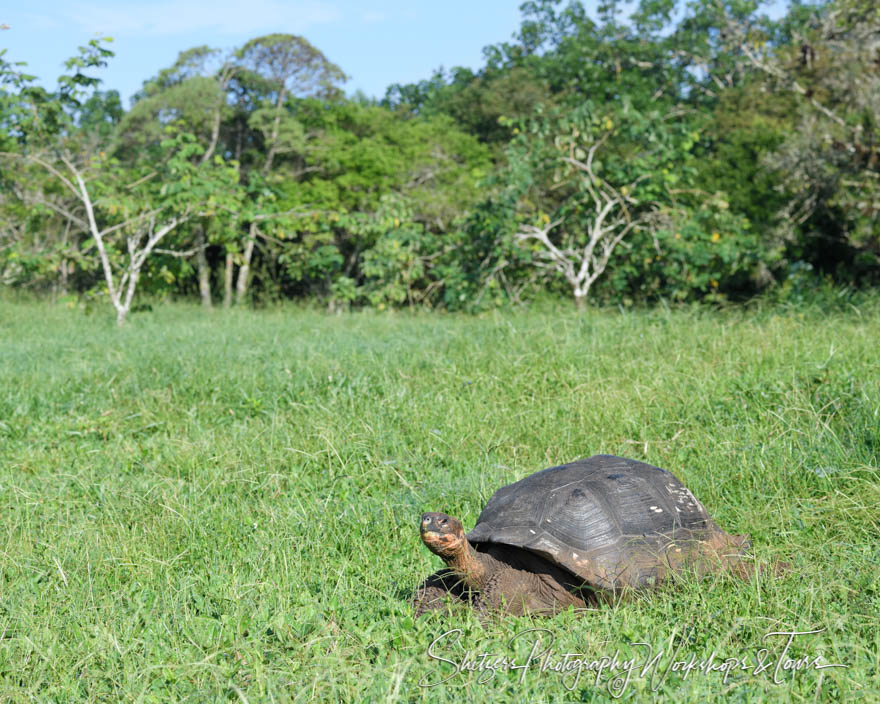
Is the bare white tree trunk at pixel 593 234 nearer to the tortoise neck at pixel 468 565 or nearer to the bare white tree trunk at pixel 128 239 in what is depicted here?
the bare white tree trunk at pixel 128 239

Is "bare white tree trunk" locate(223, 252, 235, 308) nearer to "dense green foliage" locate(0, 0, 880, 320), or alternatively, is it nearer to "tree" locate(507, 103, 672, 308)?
"dense green foliage" locate(0, 0, 880, 320)

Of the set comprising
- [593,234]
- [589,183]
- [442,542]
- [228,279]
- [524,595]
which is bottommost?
[524,595]

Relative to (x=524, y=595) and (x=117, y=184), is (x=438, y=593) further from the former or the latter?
(x=117, y=184)

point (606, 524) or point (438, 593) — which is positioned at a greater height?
point (606, 524)

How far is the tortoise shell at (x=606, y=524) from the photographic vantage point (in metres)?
2.62

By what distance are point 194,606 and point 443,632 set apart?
0.93 metres

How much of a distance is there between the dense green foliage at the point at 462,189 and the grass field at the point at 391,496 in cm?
317

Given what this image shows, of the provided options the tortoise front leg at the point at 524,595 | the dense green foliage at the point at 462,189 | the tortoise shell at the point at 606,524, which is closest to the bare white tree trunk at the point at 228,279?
the dense green foliage at the point at 462,189

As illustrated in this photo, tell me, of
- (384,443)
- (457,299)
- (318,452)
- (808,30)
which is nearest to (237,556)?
(318,452)

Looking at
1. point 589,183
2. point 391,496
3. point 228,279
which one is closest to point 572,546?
point 391,496

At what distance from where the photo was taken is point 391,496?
3713mm

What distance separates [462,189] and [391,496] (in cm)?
1126

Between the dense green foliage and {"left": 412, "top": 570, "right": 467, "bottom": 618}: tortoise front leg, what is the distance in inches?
287

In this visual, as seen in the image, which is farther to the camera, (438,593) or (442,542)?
(438,593)
